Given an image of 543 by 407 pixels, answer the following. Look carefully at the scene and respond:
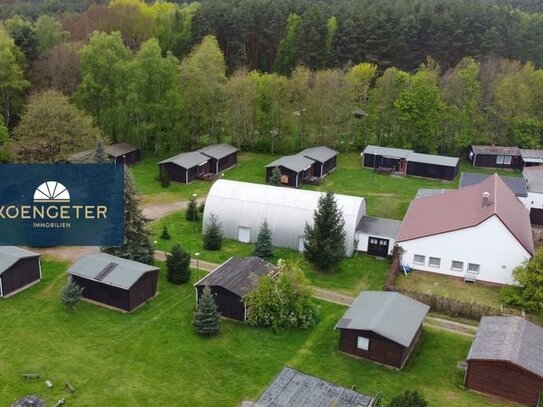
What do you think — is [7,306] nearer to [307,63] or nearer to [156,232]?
[156,232]

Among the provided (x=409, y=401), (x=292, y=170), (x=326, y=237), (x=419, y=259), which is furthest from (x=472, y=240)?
(x=292, y=170)

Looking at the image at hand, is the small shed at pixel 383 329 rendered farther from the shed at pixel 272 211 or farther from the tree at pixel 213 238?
the tree at pixel 213 238

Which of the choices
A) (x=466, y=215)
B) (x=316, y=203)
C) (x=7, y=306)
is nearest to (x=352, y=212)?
(x=316, y=203)

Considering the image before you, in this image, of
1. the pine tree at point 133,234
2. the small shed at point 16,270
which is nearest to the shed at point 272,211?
the pine tree at point 133,234

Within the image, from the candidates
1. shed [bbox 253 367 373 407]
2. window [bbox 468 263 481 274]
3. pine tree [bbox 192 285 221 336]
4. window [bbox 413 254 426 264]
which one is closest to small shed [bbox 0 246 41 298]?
pine tree [bbox 192 285 221 336]

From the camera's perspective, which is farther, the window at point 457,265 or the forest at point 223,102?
the forest at point 223,102

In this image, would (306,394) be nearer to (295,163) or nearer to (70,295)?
(70,295)

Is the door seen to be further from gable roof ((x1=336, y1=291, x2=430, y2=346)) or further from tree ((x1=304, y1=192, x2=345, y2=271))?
gable roof ((x1=336, y1=291, x2=430, y2=346))
